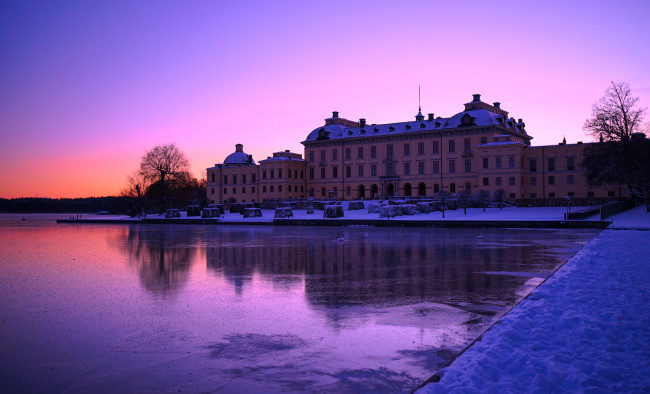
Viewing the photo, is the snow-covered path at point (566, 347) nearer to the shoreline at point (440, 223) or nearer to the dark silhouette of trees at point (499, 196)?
the shoreline at point (440, 223)

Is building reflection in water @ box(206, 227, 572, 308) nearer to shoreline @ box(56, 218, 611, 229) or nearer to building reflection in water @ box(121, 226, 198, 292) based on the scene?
building reflection in water @ box(121, 226, 198, 292)

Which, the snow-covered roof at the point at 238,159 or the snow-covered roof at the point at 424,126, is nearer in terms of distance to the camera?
the snow-covered roof at the point at 424,126

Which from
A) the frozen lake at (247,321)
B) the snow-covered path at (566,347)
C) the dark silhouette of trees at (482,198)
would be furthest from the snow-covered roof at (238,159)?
the snow-covered path at (566,347)

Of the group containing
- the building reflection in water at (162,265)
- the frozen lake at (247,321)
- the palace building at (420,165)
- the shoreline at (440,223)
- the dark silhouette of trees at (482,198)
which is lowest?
the frozen lake at (247,321)

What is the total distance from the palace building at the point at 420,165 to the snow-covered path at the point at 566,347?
177 feet

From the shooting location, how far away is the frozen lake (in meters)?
5.64

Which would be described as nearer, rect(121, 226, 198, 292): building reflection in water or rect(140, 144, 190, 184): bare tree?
rect(121, 226, 198, 292): building reflection in water

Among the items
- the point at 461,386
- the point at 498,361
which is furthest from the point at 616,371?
the point at 461,386

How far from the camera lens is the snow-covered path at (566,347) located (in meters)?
4.97

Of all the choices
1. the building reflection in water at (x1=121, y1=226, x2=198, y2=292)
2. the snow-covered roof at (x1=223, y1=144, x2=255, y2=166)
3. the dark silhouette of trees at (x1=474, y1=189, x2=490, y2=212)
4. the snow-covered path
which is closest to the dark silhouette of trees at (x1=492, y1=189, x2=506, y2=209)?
the dark silhouette of trees at (x1=474, y1=189, x2=490, y2=212)

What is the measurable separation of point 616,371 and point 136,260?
15415 mm

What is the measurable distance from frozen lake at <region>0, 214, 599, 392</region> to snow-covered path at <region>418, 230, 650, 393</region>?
525 mm

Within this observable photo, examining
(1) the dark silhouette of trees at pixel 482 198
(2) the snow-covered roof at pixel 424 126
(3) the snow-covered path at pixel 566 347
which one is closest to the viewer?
(3) the snow-covered path at pixel 566 347

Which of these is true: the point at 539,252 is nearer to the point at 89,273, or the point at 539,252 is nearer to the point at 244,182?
the point at 89,273
